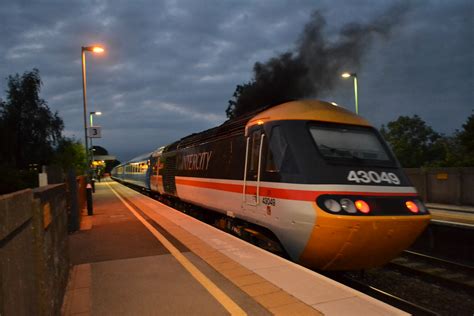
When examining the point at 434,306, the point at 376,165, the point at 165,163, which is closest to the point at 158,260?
the point at 376,165

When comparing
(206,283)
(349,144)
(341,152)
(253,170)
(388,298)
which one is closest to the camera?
(206,283)

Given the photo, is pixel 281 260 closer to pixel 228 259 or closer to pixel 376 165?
pixel 228 259

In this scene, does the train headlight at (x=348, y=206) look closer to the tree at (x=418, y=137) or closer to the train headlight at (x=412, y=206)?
the train headlight at (x=412, y=206)

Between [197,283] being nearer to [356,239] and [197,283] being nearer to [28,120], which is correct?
[356,239]

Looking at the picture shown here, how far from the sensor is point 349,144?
6.85 metres

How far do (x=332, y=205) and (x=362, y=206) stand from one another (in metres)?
0.44

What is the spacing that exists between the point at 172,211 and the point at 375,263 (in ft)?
29.0

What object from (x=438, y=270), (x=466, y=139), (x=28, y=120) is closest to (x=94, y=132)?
(x=28, y=120)

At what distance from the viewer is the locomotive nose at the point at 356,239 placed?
5.66m

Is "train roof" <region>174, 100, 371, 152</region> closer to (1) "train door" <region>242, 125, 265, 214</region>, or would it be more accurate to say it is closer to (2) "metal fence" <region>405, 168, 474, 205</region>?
(1) "train door" <region>242, 125, 265, 214</region>

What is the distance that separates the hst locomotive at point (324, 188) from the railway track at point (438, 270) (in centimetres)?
185

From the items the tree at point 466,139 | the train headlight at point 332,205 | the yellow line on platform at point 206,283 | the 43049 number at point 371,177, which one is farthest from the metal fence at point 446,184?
the yellow line on platform at point 206,283

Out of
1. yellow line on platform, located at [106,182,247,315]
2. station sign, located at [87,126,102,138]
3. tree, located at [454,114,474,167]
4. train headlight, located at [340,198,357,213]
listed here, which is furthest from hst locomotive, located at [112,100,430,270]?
tree, located at [454,114,474,167]

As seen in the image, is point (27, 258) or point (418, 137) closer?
point (27, 258)
